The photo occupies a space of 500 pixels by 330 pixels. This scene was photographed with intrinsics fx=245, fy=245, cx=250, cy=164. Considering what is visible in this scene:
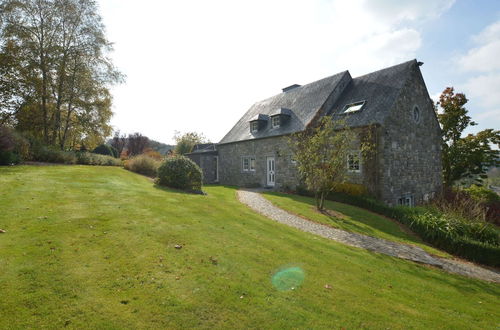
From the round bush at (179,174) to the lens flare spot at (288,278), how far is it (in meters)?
10.1

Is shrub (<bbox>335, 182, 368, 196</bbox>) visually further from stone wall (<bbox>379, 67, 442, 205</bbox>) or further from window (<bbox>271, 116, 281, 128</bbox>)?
window (<bbox>271, 116, 281, 128</bbox>)

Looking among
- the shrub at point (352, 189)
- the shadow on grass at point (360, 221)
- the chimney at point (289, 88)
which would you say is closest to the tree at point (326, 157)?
the shadow on grass at point (360, 221)

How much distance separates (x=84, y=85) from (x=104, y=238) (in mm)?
21704

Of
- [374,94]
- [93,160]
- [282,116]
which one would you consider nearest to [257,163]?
[282,116]

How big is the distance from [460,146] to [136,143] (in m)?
49.1

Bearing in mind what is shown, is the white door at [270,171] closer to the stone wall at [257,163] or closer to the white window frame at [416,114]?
the stone wall at [257,163]

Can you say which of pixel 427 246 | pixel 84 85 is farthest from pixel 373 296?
pixel 84 85

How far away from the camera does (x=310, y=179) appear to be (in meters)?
13.5

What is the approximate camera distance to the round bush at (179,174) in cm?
1415

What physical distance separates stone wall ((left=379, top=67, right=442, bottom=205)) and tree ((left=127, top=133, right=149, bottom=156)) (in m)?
43.4

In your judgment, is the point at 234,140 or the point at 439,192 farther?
the point at 234,140

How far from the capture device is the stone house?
15.3m

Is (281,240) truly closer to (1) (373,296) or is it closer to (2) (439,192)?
(1) (373,296)

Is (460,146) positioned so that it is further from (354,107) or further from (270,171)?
(270,171)
